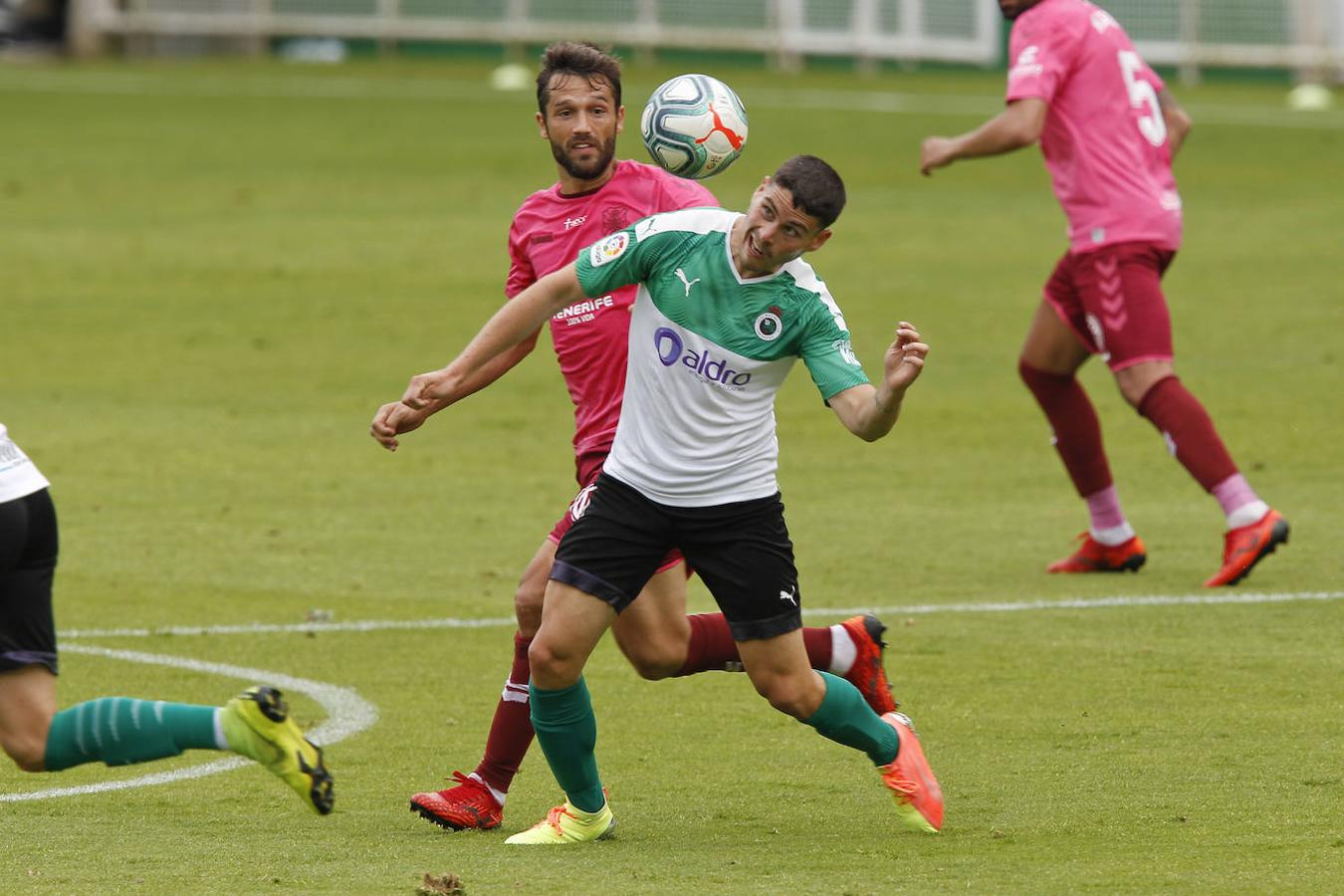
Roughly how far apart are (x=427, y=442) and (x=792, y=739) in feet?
22.3

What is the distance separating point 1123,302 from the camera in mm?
10453

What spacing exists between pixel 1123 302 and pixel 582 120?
4046 mm

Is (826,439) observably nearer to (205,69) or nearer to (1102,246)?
(1102,246)

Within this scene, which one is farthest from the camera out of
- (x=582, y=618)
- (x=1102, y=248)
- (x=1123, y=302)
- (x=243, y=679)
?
(x=1102, y=248)

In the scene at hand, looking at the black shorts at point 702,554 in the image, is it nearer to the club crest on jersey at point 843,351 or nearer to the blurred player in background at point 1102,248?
the club crest on jersey at point 843,351

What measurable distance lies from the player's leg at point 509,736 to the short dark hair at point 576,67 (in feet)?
4.32

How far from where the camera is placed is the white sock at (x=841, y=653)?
7.39 meters

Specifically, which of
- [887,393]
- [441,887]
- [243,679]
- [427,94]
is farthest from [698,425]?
[427,94]

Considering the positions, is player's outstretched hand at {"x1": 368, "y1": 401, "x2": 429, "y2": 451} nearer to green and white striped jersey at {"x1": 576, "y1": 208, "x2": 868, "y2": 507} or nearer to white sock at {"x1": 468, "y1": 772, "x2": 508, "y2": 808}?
green and white striped jersey at {"x1": 576, "y1": 208, "x2": 868, "y2": 507}

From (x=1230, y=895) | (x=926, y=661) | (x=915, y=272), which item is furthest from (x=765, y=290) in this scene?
(x=915, y=272)

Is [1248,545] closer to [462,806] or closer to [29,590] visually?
[462,806]

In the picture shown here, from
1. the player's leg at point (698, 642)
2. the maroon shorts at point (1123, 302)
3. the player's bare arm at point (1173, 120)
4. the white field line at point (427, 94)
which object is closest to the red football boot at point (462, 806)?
the player's leg at point (698, 642)

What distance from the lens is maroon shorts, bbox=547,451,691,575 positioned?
265 inches

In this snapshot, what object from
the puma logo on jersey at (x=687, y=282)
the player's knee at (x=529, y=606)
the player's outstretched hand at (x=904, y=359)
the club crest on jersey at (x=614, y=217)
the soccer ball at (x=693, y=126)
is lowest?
the player's knee at (x=529, y=606)
